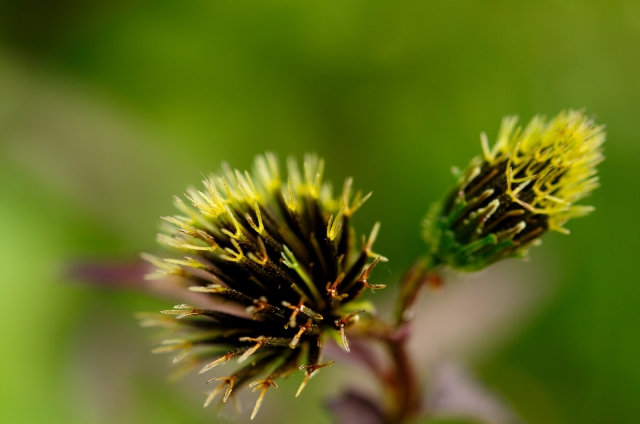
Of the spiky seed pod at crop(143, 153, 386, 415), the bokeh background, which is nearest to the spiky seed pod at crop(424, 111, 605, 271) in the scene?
the spiky seed pod at crop(143, 153, 386, 415)

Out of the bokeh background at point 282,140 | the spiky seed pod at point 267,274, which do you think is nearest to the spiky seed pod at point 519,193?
the spiky seed pod at point 267,274

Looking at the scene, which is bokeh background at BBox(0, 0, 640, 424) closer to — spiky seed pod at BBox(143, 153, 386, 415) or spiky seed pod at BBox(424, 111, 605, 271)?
spiky seed pod at BBox(143, 153, 386, 415)

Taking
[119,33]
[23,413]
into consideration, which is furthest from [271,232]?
[119,33]

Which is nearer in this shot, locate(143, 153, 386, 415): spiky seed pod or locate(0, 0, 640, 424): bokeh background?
locate(143, 153, 386, 415): spiky seed pod

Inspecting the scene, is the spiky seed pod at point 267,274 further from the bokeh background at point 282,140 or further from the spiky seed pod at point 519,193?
the bokeh background at point 282,140

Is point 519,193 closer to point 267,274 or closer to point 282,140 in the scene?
point 267,274

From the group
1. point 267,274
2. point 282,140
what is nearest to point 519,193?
point 267,274
